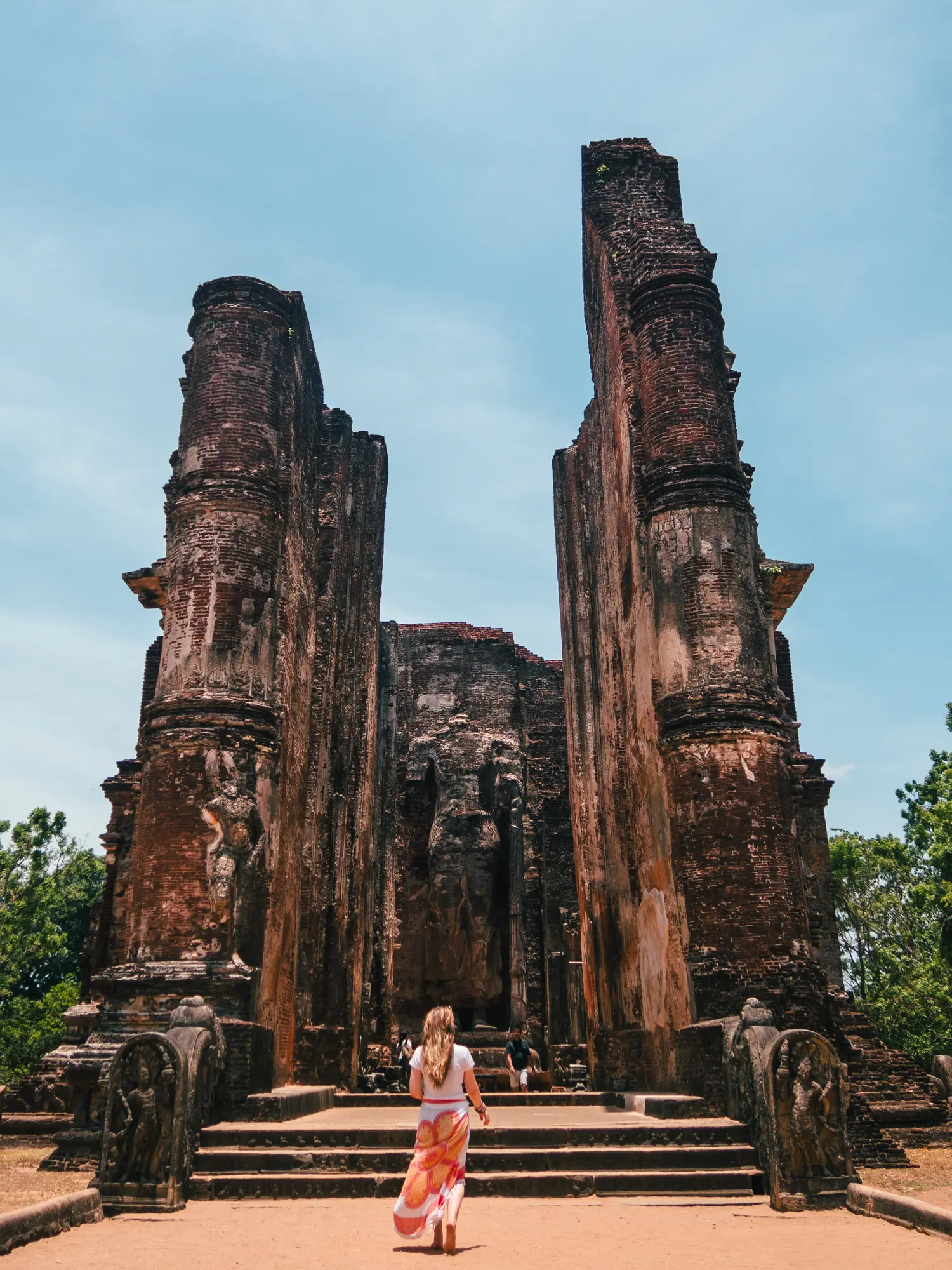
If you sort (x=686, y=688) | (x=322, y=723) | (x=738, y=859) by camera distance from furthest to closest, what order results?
(x=322, y=723) < (x=686, y=688) < (x=738, y=859)

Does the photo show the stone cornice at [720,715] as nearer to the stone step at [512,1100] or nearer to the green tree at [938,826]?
the stone step at [512,1100]

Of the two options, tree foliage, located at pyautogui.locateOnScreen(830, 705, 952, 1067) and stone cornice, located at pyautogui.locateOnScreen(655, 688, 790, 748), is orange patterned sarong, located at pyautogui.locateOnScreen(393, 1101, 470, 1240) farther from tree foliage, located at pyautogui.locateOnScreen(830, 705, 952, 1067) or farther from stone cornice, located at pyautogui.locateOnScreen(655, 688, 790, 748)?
tree foliage, located at pyautogui.locateOnScreen(830, 705, 952, 1067)

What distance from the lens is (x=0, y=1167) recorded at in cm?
791

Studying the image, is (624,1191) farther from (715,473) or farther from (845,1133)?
(715,473)

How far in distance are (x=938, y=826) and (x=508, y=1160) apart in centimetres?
1423

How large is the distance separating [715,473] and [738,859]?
3.70m

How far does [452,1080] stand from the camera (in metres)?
4.96

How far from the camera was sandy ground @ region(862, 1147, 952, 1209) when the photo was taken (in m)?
5.94

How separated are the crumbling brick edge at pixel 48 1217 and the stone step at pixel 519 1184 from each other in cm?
74

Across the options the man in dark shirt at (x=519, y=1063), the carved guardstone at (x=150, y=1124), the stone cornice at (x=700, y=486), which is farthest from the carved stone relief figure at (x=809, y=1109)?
the man in dark shirt at (x=519, y=1063)

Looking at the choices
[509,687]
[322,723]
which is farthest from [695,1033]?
[509,687]

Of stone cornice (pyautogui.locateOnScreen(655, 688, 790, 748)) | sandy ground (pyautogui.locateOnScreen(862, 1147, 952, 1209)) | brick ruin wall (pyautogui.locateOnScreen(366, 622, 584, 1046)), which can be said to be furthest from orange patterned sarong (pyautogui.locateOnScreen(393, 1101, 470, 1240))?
brick ruin wall (pyautogui.locateOnScreen(366, 622, 584, 1046))

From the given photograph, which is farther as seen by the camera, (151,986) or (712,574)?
(712,574)

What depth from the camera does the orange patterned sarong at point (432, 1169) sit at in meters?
4.71
